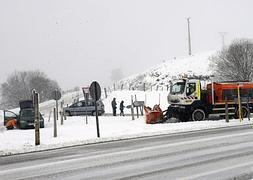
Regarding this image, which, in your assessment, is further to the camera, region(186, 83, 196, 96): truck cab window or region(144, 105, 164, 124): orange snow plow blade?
region(186, 83, 196, 96): truck cab window

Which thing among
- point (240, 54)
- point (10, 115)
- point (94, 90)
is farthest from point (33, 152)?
point (240, 54)

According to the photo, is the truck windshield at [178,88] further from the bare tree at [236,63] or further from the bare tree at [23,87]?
the bare tree at [23,87]

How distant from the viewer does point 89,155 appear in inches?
470

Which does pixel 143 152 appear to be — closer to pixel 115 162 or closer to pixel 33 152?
pixel 115 162

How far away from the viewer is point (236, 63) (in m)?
55.3

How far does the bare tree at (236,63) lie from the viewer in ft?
178

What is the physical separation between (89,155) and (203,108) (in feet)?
48.0

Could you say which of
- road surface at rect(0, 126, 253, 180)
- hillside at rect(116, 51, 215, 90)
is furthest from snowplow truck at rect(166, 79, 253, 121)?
hillside at rect(116, 51, 215, 90)

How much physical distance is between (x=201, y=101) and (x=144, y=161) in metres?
15.7

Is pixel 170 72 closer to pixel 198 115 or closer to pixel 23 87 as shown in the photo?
pixel 23 87

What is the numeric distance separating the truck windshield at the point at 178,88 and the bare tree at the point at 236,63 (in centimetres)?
2938

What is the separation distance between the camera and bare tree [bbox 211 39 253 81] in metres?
54.2

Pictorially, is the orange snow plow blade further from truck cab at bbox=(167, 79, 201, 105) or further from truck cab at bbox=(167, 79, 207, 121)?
truck cab at bbox=(167, 79, 201, 105)

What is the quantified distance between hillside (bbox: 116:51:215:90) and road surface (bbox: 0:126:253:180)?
187 feet
